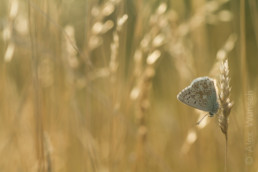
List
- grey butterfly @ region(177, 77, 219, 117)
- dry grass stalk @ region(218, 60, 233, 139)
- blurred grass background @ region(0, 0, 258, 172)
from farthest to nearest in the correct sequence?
blurred grass background @ region(0, 0, 258, 172)
grey butterfly @ region(177, 77, 219, 117)
dry grass stalk @ region(218, 60, 233, 139)

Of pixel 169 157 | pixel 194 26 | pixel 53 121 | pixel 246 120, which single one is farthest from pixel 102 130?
pixel 246 120

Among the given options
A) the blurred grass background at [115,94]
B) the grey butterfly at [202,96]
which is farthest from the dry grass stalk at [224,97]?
the blurred grass background at [115,94]

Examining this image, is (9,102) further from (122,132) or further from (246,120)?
(246,120)

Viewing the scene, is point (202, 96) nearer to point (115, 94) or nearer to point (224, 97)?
point (224, 97)

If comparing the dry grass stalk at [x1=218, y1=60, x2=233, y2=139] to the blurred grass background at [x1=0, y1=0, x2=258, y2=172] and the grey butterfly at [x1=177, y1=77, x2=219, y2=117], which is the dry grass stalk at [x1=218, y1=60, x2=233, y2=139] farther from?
the blurred grass background at [x1=0, y1=0, x2=258, y2=172]

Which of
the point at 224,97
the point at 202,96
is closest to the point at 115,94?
the point at 202,96

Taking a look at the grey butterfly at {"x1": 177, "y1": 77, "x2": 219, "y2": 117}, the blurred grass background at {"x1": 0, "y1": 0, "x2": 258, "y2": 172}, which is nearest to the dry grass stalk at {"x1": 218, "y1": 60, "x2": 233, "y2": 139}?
the grey butterfly at {"x1": 177, "y1": 77, "x2": 219, "y2": 117}
